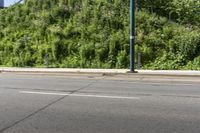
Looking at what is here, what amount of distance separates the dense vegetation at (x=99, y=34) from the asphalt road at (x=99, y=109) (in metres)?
8.00

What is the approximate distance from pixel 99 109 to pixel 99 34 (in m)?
15.4

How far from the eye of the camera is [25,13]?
29859 mm

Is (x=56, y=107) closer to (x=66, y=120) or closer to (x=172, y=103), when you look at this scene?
(x=66, y=120)

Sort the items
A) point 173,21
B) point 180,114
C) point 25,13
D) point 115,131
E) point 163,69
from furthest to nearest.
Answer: point 25,13 → point 173,21 → point 163,69 → point 180,114 → point 115,131

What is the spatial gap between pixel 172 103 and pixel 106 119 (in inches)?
100

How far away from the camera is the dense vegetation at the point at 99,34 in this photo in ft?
71.5

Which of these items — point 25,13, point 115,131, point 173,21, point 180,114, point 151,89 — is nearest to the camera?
point 115,131

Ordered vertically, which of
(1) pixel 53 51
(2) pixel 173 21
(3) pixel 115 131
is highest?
(2) pixel 173 21

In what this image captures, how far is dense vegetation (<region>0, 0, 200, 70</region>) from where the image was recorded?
21797mm

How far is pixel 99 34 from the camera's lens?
24.3m

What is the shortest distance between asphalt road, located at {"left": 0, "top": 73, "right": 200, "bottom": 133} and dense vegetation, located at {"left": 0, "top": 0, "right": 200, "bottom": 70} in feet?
26.2

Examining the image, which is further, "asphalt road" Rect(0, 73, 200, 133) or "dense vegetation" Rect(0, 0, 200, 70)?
"dense vegetation" Rect(0, 0, 200, 70)

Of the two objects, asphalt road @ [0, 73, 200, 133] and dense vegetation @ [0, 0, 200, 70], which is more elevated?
dense vegetation @ [0, 0, 200, 70]

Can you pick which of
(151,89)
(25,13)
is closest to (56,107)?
(151,89)
